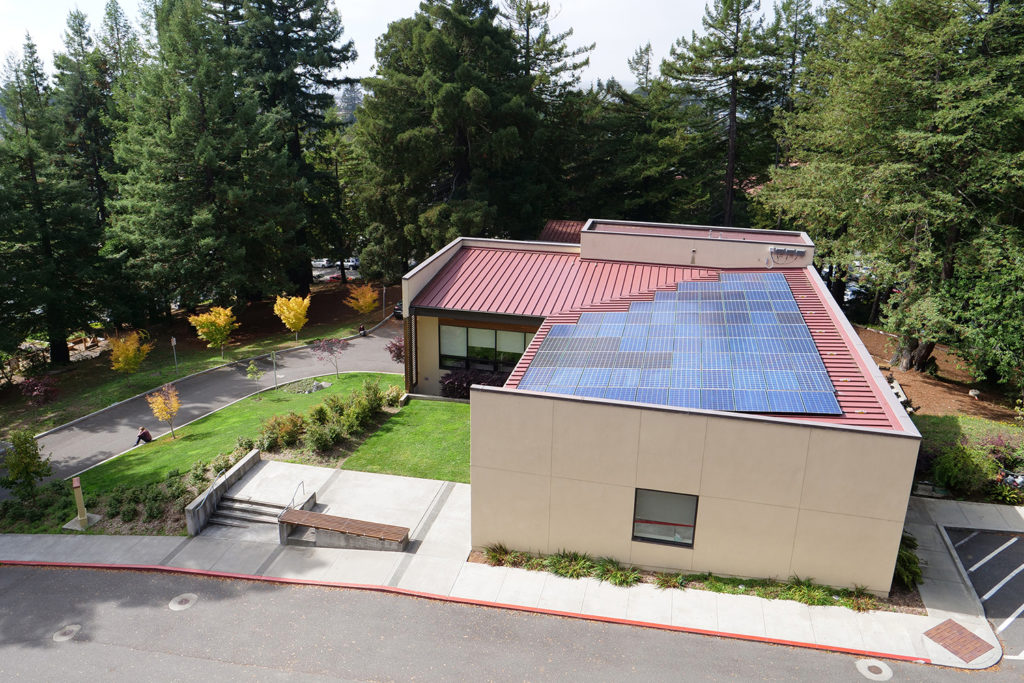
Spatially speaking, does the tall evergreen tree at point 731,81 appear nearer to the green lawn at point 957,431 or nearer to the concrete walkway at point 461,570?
the green lawn at point 957,431

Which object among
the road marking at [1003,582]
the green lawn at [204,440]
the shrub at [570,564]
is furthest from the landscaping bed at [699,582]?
the green lawn at [204,440]

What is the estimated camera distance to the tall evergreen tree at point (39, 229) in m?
31.7

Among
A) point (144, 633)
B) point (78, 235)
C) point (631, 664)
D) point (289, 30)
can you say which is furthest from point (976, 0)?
point (78, 235)

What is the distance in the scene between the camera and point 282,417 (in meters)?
21.7

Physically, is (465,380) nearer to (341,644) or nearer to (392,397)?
(392,397)

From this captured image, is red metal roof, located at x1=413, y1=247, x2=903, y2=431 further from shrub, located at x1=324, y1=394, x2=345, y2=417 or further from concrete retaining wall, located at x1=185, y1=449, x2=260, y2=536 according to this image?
concrete retaining wall, located at x1=185, y1=449, x2=260, y2=536

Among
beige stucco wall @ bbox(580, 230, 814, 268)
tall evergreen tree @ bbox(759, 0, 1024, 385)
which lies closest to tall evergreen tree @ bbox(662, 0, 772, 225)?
tall evergreen tree @ bbox(759, 0, 1024, 385)

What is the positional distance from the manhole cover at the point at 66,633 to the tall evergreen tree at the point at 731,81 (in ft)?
132

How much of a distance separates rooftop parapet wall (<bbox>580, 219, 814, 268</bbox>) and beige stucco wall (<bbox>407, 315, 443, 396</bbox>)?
22.7 feet

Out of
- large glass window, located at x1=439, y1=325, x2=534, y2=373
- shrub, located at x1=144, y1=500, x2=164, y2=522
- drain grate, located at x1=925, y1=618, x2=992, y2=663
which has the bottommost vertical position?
shrub, located at x1=144, y1=500, x2=164, y2=522

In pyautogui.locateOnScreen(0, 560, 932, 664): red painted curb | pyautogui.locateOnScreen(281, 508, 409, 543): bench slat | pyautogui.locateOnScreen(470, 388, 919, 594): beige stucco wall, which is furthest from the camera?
pyautogui.locateOnScreen(281, 508, 409, 543): bench slat

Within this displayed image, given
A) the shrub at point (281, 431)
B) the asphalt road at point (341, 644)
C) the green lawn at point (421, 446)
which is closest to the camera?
the asphalt road at point (341, 644)

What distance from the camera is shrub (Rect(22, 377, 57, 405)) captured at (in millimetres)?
28125

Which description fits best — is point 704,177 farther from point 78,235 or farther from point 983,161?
point 78,235
